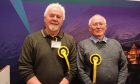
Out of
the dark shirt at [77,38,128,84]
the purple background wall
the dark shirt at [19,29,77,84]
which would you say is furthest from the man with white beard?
the purple background wall

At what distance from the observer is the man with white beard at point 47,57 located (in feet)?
8.43

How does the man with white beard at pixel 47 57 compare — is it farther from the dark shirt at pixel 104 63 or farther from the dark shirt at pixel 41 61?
the dark shirt at pixel 104 63

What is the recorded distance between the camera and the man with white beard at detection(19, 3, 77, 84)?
8.43ft

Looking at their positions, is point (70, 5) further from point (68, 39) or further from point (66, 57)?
point (66, 57)

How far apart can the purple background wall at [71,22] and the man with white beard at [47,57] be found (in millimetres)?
379

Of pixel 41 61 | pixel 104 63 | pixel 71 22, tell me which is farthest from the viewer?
pixel 71 22

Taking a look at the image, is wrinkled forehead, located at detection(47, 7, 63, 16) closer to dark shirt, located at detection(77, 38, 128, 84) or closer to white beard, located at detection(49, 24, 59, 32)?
white beard, located at detection(49, 24, 59, 32)

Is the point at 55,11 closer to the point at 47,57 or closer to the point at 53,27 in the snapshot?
the point at 53,27

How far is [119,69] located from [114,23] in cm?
60

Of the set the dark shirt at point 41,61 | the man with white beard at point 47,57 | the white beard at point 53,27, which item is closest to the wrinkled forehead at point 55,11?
the man with white beard at point 47,57

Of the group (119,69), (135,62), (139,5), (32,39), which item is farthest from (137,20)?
(32,39)

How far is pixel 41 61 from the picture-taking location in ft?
8.52

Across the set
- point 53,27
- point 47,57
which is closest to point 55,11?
point 53,27

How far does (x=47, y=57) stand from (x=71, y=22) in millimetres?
661
